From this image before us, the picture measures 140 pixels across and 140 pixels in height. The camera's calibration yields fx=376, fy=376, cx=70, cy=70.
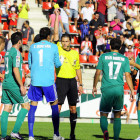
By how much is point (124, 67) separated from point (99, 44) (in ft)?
38.4

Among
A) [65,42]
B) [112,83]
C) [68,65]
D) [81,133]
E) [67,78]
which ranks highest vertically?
[65,42]

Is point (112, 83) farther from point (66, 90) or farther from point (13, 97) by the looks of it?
point (13, 97)

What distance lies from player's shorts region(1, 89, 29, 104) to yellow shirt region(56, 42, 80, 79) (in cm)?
129

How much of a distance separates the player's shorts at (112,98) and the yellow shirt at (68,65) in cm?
138

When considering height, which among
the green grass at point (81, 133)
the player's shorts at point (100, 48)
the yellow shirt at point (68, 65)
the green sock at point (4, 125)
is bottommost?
the green grass at point (81, 133)

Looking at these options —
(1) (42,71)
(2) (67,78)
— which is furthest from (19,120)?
(2) (67,78)

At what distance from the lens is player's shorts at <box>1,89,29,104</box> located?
24.9 feet

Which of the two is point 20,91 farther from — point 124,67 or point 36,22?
point 36,22

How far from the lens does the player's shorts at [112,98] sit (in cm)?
746

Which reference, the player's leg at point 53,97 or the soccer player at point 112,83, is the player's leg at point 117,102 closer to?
the soccer player at point 112,83

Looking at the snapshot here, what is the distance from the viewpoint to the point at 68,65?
8656mm

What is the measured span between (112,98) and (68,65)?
162 centimetres

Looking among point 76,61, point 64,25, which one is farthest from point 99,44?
point 76,61

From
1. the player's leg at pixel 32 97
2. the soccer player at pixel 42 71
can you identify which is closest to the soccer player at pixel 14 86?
the player's leg at pixel 32 97
